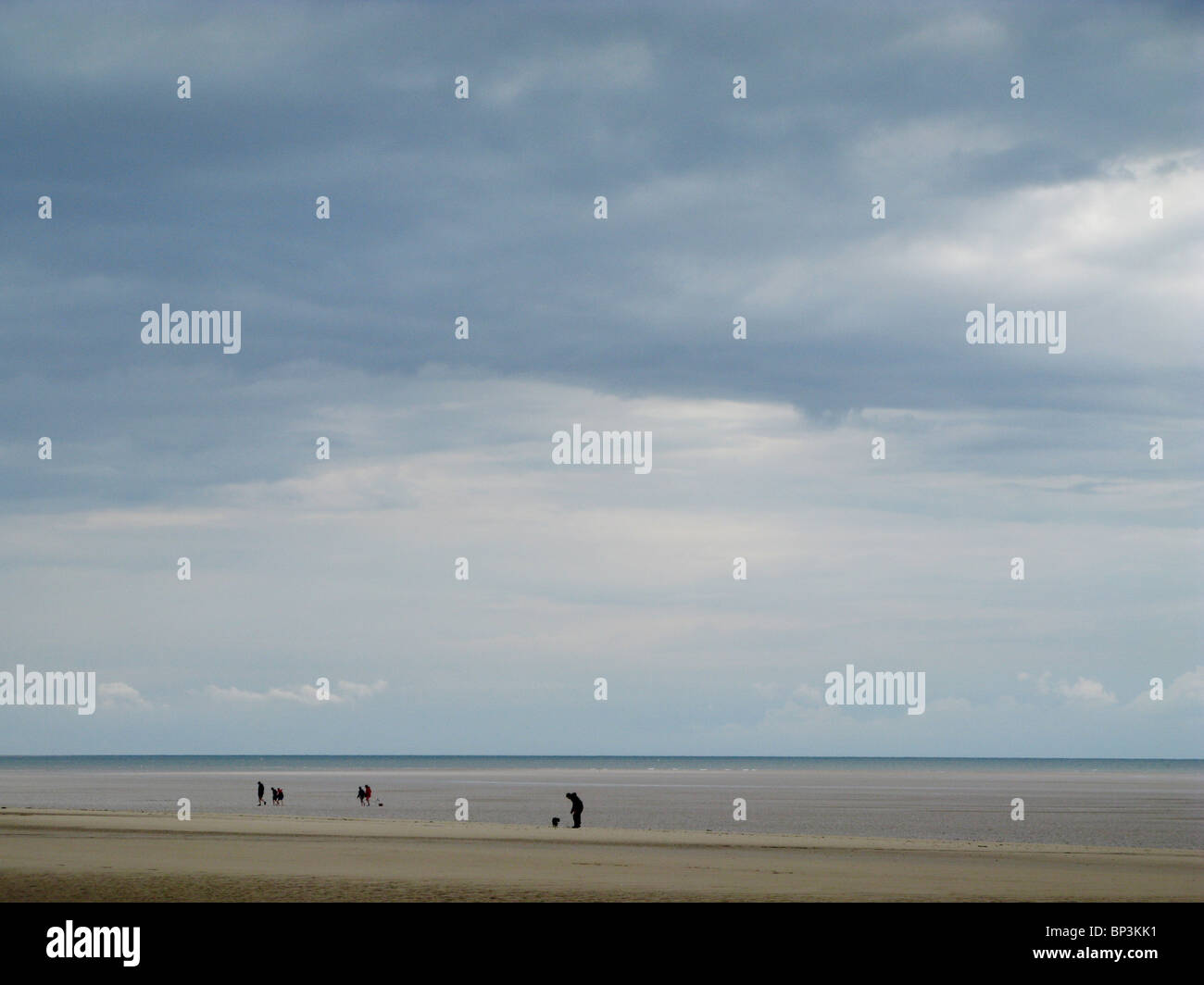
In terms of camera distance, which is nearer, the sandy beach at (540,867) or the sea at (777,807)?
the sandy beach at (540,867)

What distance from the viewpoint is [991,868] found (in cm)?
3766

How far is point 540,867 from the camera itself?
36094mm

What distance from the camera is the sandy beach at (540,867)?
29203mm

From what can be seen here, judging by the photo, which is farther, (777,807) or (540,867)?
(777,807)

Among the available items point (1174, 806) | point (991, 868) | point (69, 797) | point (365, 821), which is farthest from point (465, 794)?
point (991, 868)

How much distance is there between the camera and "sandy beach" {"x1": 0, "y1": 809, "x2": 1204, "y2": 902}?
2920 centimetres

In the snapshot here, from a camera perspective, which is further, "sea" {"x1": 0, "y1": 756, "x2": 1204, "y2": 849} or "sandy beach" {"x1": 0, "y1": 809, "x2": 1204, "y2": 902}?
"sea" {"x1": 0, "y1": 756, "x2": 1204, "y2": 849}
